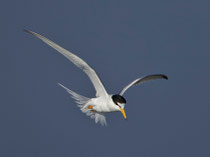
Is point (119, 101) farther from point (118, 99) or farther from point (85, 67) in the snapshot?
point (85, 67)

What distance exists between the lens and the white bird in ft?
16.5

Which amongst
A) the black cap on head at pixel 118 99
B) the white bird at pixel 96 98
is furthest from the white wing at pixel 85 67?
the black cap on head at pixel 118 99

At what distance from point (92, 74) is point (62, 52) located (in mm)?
533

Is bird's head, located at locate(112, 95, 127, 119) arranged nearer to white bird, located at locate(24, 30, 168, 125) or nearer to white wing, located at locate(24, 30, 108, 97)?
white bird, located at locate(24, 30, 168, 125)

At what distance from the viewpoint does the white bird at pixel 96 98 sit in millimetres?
5039

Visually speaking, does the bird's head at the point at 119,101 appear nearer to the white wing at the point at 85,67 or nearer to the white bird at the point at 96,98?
the white bird at the point at 96,98

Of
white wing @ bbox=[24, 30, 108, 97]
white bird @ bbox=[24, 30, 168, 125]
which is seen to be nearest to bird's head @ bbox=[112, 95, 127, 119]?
white bird @ bbox=[24, 30, 168, 125]

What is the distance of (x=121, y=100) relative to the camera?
5.04 metres

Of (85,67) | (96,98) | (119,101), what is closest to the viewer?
(119,101)

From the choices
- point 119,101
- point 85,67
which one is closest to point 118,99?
point 119,101

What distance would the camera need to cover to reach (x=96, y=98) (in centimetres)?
569

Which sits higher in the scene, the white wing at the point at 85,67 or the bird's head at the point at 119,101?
the white wing at the point at 85,67

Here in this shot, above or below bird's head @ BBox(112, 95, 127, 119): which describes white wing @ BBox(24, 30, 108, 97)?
above

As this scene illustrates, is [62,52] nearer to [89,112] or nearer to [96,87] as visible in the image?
[96,87]
